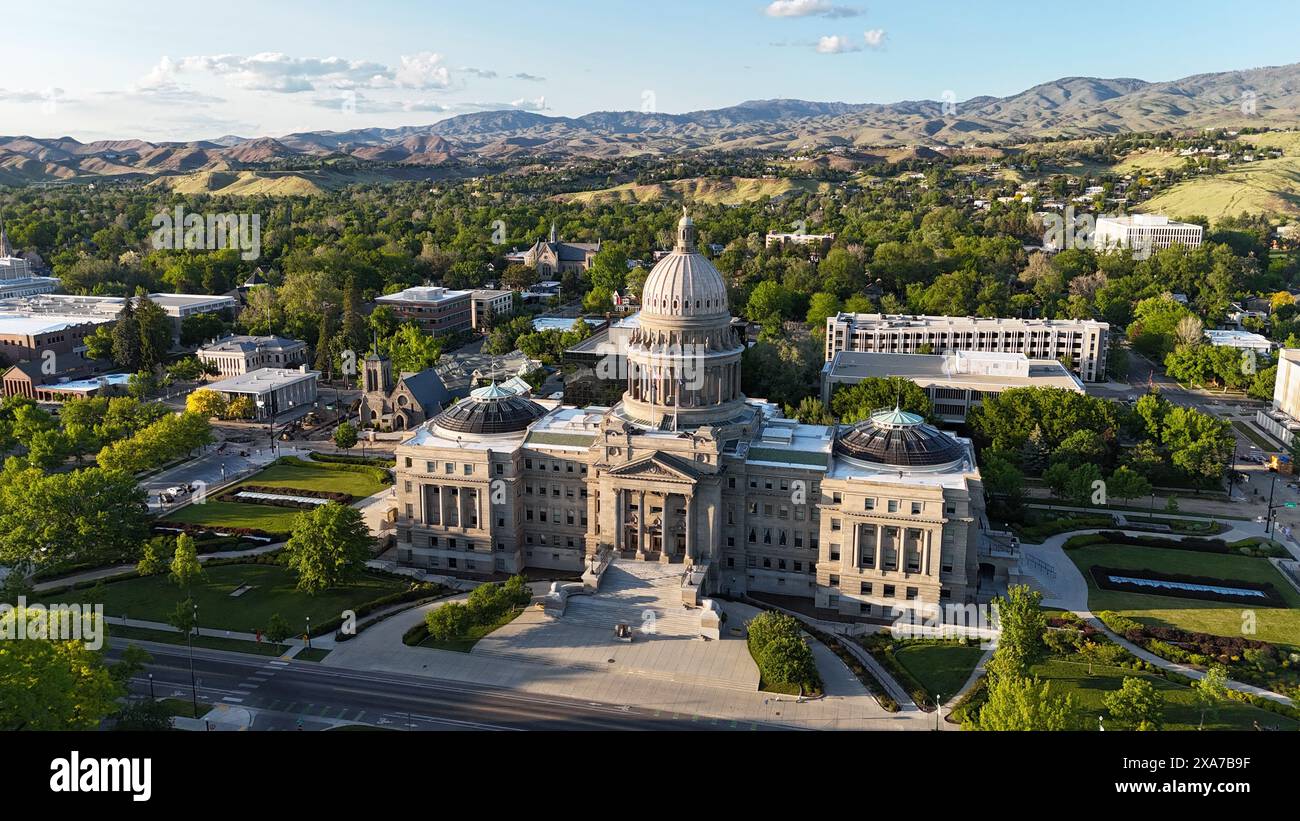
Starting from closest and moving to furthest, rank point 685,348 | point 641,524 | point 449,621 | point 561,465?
1. point 449,621
2. point 641,524
3. point 561,465
4. point 685,348

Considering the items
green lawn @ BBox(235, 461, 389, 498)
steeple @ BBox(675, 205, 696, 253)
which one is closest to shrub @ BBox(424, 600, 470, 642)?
green lawn @ BBox(235, 461, 389, 498)

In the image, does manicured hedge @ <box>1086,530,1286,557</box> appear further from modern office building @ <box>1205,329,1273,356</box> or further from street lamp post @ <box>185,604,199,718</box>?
modern office building @ <box>1205,329,1273,356</box>

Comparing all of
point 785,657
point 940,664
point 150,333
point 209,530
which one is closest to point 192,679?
point 209,530

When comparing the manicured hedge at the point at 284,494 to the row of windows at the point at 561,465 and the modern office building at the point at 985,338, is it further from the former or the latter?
the modern office building at the point at 985,338

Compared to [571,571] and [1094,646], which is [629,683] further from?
[1094,646]

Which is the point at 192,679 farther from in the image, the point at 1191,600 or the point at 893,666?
the point at 1191,600
